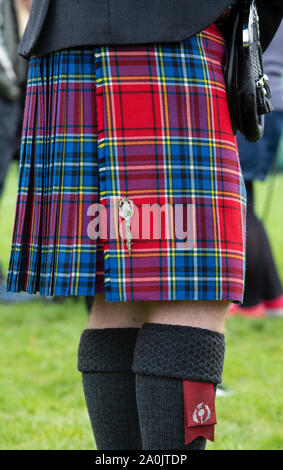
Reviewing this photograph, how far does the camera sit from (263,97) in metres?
1.25

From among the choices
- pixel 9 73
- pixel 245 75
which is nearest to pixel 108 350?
pixel 245 75

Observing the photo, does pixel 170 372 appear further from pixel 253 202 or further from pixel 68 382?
pixel 253 202

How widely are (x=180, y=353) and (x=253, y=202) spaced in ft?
7.20

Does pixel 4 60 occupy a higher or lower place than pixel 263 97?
higher

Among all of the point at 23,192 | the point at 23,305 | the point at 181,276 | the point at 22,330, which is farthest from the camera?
the point at 23,305

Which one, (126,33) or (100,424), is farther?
(100,424)

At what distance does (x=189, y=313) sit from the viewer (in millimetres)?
1208

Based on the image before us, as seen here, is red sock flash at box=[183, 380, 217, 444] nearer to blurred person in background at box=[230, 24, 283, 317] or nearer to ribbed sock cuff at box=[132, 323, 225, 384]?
ribbed sock cuff at box=[132, 323, 225, 384]

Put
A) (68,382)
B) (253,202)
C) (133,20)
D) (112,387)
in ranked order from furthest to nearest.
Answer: (253,202) < (68,382) < (112,387) < (133,20)

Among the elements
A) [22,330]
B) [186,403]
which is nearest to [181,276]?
[186,403]

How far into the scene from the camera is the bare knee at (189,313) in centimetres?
121

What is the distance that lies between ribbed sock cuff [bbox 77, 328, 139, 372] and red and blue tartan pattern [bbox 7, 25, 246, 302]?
17 cm

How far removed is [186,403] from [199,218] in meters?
0.33

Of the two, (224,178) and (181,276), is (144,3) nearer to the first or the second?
(224,178)
